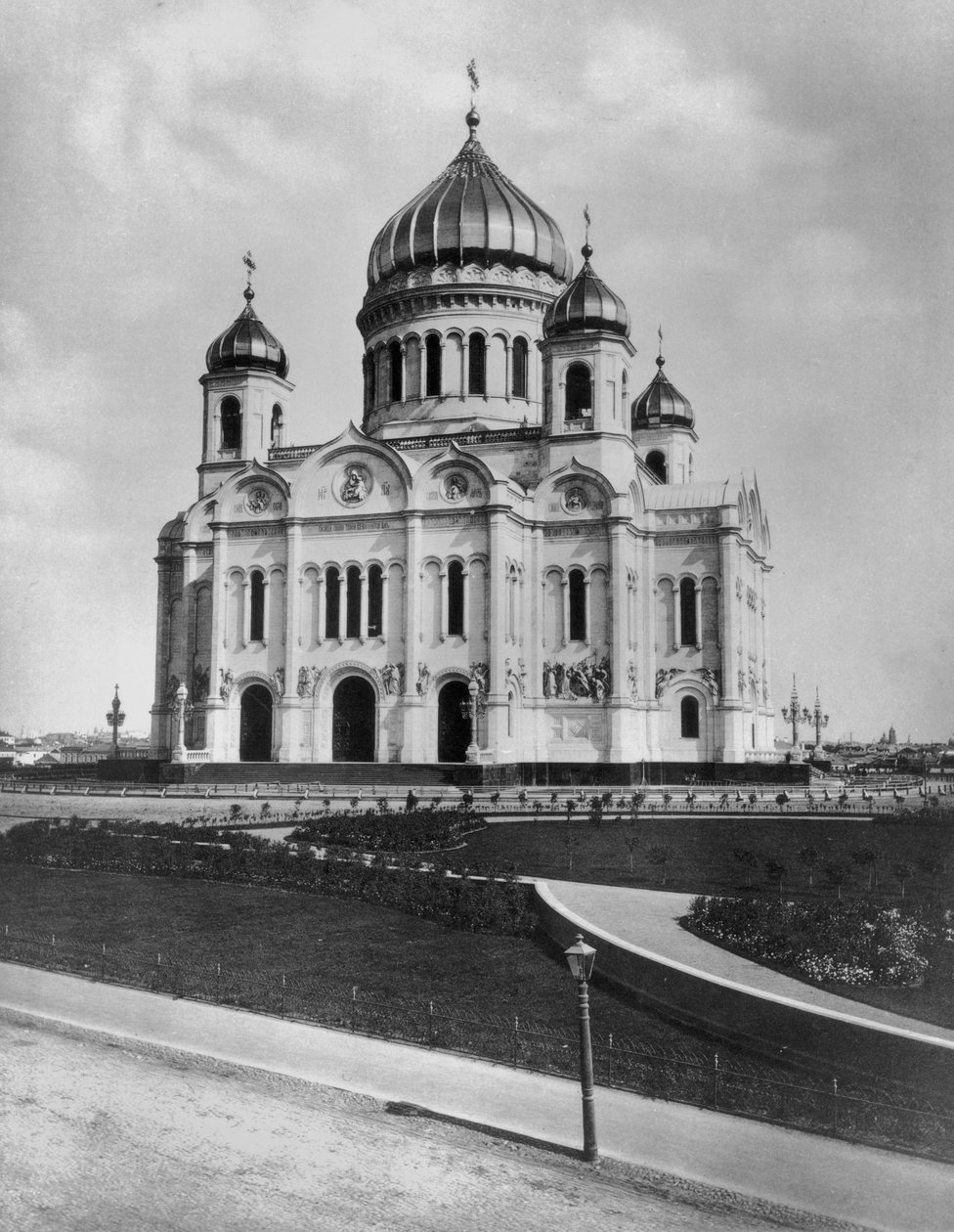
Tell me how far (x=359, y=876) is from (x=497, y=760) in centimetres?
2205

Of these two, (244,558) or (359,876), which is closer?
(359,876)

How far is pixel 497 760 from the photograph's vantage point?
42.6m

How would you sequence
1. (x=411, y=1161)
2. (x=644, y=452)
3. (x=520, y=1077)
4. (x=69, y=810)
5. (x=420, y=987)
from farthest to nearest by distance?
Answer: 1. (x=644, y=452)
2. (x=69, y=810)
3. (x=420, y=987)
4. (x=520, y=1077)
5. (x=411, y=1161)

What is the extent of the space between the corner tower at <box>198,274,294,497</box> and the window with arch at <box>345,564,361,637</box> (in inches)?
326

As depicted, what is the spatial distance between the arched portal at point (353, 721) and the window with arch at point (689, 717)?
1214 cm

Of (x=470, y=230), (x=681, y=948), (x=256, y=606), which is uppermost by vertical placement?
(x=470, y=230)

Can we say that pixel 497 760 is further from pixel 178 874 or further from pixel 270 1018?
pixel 270 1018

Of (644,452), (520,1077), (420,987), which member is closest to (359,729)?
(644,452)

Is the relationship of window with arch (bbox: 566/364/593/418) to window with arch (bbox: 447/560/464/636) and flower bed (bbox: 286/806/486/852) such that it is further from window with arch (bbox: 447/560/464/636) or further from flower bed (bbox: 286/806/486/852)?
flower bed (bbox: 286/806/486/852)

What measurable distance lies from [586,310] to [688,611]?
12.5 meters

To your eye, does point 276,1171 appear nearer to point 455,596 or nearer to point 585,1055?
point 585,1055

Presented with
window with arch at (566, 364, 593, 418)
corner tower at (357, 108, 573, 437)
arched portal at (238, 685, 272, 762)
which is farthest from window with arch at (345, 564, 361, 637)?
window with arch at (566, 364, 593, 418)

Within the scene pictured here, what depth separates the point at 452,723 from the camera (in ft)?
147

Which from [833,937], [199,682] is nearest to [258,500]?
[199,682]
